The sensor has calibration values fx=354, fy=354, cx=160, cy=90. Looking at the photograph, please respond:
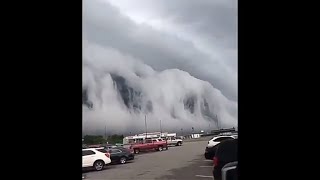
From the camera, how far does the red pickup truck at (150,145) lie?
19.2 metres

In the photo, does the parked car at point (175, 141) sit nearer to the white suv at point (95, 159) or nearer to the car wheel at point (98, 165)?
the white suv at point (95, 159)

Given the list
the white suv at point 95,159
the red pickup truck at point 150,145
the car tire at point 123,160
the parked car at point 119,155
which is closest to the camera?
the white suv at point 95,159

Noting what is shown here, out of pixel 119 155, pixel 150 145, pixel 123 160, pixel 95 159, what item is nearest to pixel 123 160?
pixel 123 160

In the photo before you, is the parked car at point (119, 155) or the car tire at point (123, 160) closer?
the parked car at point (119, 155)

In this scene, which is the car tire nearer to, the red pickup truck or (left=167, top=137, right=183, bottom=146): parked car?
the red pickup truck

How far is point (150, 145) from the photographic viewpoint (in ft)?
64.3

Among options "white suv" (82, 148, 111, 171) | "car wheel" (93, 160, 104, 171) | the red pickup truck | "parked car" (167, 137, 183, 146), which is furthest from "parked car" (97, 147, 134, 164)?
"parked car" (167, 137, 183, 146)

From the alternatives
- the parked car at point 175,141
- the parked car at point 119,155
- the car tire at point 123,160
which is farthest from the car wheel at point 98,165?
the parked car at point 175,141

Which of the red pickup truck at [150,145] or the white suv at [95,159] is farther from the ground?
the white suv at [95,159]

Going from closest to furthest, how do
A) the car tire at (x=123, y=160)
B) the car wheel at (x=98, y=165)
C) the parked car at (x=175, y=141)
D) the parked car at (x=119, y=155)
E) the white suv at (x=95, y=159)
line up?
the white suv at (x=95, y=159) < the car wheel at (x=98, y=165) < the parked car at (x=119, y=155) < the car tire at (x=123, y=160) < the parked car at (x=175, y=141)
